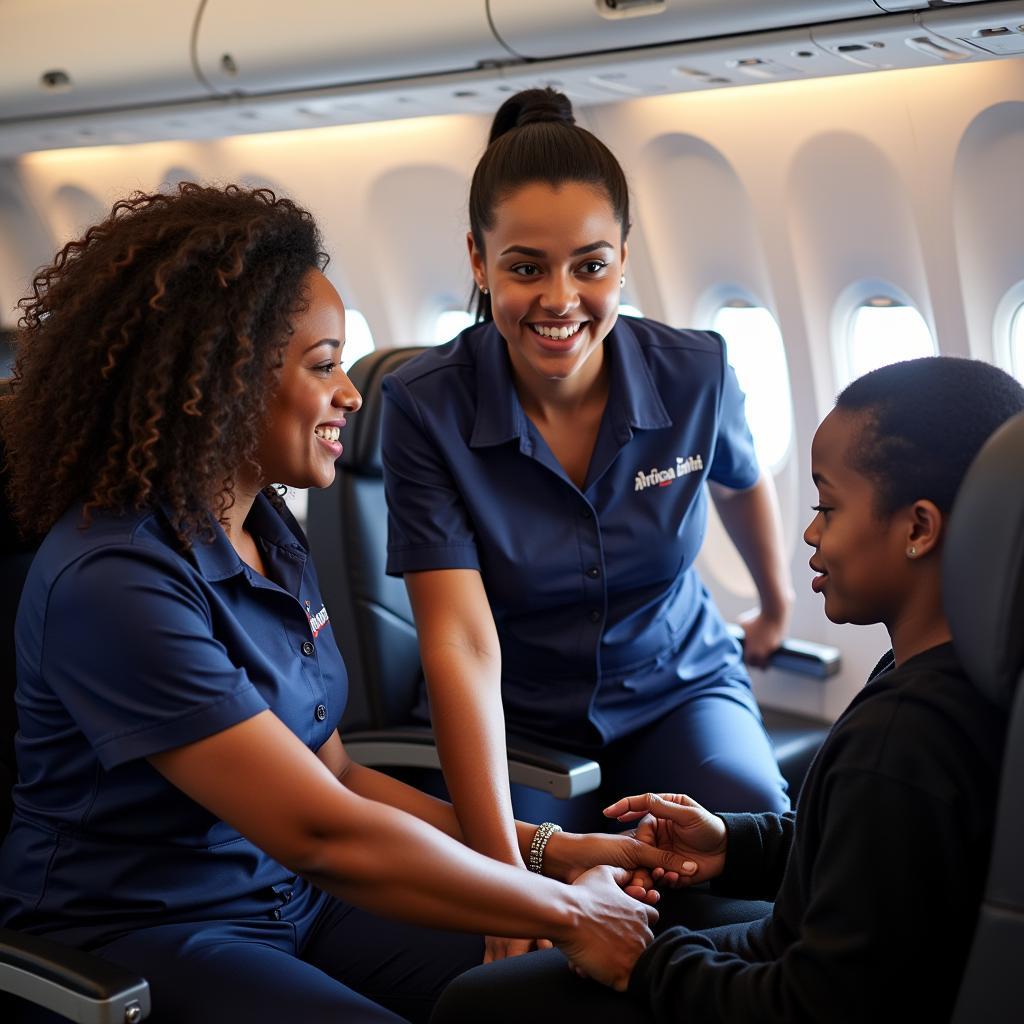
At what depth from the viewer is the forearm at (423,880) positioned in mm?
1661

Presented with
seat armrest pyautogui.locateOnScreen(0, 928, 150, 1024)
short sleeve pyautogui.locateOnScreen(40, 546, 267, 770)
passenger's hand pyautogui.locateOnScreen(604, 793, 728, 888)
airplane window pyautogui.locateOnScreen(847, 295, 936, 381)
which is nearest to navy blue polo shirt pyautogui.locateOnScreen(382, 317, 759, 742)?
passenger's hand pyautogui.locateOnScreen(604, 793, 728, 888)

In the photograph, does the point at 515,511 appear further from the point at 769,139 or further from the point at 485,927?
the point at 769,139

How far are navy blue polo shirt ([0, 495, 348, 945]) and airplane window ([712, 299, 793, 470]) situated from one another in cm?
247

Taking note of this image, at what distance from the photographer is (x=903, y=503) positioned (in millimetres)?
1479

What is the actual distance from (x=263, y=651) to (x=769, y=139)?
2213 millimetres

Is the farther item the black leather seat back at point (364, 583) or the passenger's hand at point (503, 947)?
the black leather seat back at point (364, 583)

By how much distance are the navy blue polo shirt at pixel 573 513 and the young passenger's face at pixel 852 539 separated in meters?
0.86

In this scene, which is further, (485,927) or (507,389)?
(507,389)

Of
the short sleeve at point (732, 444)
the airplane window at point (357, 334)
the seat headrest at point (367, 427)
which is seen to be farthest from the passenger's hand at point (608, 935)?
the airplane window at point (357, 334)

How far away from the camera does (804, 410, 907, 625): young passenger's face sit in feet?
4.91

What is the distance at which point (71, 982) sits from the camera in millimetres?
1511

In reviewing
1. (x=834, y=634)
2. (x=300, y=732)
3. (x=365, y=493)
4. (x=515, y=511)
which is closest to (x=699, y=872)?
(x=300, y=732)

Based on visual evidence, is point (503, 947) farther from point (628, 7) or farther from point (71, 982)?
point (628, 7)

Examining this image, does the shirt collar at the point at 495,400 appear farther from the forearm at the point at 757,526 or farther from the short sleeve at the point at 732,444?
the forearm at the point at 757,526
